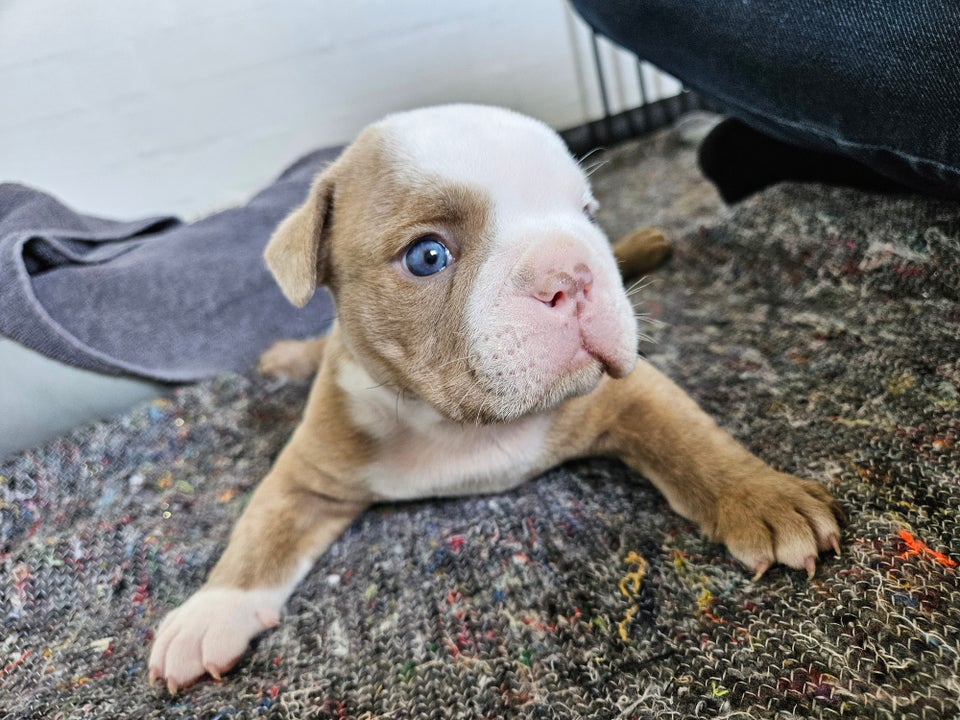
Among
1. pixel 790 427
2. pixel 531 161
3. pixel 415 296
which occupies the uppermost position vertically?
pixel 531 161

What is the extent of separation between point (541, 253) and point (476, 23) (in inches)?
126

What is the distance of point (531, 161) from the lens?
128cm

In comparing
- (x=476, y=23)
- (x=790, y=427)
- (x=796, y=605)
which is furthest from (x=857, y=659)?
(x=476, y=23)

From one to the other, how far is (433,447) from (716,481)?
1.88ft

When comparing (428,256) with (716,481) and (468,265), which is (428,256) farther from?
(716,481)

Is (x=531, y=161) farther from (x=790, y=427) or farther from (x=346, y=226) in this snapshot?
(x=790, y=427)

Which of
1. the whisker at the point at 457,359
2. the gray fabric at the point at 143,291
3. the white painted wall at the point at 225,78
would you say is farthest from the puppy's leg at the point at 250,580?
the white painted wall at the point at 225,78

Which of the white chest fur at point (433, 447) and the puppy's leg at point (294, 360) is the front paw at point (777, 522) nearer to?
the white chest fur at point (433, 447)

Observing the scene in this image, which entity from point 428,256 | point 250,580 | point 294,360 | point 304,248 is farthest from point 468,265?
point 294,360

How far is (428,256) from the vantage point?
4.14 feet

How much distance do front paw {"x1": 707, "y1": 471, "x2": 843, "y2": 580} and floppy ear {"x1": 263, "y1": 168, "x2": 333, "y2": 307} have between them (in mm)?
872

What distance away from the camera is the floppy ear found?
4.49 ft

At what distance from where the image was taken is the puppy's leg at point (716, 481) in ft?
3.73

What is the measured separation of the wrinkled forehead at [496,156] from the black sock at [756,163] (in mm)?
1029
